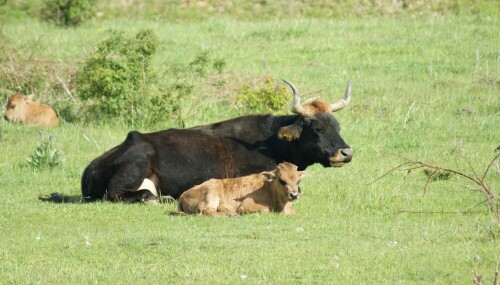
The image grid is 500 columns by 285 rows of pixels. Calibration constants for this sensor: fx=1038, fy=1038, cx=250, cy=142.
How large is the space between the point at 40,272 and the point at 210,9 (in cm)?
2875

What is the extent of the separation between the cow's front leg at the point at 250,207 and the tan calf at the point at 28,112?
9.49 meters

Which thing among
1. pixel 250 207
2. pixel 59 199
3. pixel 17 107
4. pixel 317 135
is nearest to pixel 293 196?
pixel 250 207

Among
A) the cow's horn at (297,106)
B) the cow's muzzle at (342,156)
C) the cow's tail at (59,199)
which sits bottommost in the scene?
the cow's tail at (59,199)

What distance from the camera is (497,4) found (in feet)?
117

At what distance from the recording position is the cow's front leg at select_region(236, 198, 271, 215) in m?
13.9

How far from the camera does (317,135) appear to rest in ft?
51.1

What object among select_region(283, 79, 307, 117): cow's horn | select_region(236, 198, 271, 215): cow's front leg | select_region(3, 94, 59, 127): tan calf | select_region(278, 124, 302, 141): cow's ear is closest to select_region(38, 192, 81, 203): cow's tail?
select_region(236, 198, 271, 215): cow's front leg

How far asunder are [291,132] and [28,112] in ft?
28.5

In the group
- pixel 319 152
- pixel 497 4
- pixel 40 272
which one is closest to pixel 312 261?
pixel 40 272

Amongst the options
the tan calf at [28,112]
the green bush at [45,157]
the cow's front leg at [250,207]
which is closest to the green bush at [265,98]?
the tan calf at [28,112]

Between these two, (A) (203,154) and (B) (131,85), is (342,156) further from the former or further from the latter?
(B) (131,85)

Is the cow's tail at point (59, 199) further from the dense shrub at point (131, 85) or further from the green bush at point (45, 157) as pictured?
the dense shrub at point (131, 85)

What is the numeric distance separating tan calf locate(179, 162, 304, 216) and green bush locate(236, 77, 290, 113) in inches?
300

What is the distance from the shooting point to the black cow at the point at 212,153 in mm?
15289
